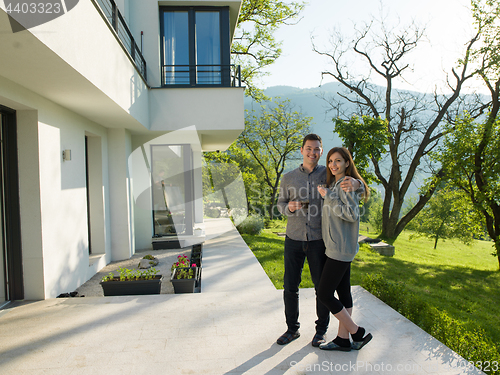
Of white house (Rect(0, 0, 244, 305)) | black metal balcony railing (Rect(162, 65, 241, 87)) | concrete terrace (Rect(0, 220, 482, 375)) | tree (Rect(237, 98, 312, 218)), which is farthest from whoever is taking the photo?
tree (Rect(237, 98, 312, 218))

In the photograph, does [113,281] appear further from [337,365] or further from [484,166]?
[484,166]

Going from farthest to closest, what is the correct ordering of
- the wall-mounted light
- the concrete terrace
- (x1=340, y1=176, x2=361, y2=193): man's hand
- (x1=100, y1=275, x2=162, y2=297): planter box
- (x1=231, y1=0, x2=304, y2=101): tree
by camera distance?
(x1=231, y1=0, x2=304, y2=101): tree < the wall-mounted light < (x1=100, y1=275, x2=162, y2=297): planter box < the concrete terrace < (x1=340, y1=176, x2=361, y2=193): man's hand

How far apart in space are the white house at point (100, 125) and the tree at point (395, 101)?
11763 millimetres

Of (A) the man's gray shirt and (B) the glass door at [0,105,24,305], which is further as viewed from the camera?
(B) the glass door at [0,105,24,305]

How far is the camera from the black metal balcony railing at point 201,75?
7914mm

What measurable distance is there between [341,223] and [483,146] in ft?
41.6

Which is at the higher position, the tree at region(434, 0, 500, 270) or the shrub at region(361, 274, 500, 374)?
the tree at region(434, 0, 500, 270)

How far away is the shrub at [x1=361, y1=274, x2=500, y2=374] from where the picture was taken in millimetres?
2820

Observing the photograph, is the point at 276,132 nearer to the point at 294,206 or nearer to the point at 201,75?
the point at 201,75

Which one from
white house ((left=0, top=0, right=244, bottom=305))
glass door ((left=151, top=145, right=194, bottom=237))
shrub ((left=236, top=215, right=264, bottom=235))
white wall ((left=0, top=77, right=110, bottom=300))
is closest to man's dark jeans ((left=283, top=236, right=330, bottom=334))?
white house ((left=0, top=0, right=244, bottom=305))

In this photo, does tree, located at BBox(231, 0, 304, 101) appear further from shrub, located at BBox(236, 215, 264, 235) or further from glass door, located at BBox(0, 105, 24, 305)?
glass door, located at BBox(0, 105, 24, 305)

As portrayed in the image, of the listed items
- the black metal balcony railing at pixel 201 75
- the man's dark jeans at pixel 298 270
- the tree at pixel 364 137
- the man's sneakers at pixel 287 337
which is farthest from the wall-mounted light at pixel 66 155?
the tree at pixel 364 137

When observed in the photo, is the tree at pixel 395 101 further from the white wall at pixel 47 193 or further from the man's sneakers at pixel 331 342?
the man's sneakers at pixel 331 342

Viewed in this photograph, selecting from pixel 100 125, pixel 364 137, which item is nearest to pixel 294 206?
pixel 100 125
